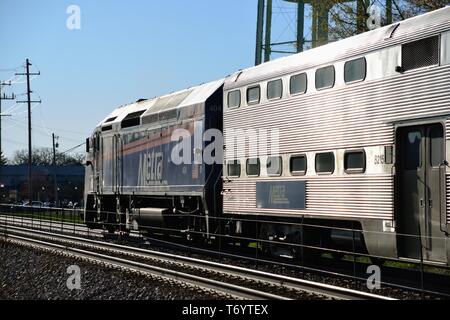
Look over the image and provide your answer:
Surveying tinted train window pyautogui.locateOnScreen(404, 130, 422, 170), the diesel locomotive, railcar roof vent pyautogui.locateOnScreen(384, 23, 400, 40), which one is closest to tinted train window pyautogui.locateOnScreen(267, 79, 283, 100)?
the diesel locomotive

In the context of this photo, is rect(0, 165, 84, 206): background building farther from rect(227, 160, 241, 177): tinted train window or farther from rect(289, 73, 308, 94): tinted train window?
rect(289, 73, 308, 94): tinted train window

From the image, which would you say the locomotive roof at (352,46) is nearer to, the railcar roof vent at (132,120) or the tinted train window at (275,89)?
the tinted train window at (275,89)

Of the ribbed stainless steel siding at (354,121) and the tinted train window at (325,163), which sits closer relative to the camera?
the ribbed stainless steel siding at (354,121)

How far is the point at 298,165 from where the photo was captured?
48.2 feet

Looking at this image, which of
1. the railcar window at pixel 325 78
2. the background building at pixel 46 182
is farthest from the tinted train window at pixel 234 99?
the background building at pixel 46 182

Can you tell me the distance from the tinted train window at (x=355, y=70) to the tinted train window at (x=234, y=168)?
4.31 m

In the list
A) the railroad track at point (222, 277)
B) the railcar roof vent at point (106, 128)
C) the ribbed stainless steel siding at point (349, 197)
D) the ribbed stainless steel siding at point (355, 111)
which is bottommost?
the railroad track at point (222, 277)

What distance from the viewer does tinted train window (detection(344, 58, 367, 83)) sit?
1307cm

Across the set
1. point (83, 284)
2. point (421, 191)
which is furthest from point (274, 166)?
point (83, 284)

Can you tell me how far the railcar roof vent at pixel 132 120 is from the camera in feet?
74.7

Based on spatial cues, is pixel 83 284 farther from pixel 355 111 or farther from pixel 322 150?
pixel 355 111

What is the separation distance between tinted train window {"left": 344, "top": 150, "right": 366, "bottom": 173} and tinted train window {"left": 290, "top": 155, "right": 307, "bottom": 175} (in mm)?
→ 1350

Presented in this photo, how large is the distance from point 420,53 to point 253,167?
5.52m
